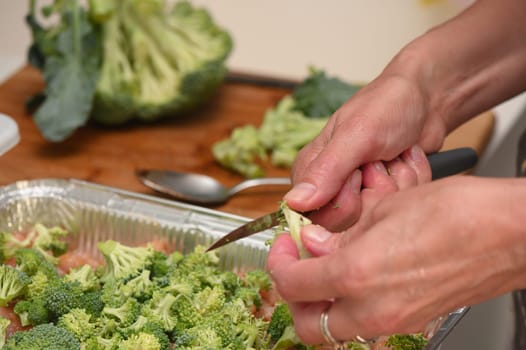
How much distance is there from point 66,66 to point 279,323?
1103 millimetres

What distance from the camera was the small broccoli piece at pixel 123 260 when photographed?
1.37 meters

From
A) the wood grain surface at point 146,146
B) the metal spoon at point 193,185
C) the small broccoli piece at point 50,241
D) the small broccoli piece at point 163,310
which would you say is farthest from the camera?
the wood grain surface at point 146,146

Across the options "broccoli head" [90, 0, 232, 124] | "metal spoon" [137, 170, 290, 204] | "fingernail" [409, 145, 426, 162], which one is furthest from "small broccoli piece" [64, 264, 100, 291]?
"broccoli head" [90, 0, 232, 124]

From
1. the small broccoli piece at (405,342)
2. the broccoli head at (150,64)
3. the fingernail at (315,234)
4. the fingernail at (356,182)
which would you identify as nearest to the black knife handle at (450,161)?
the fingernail at (356,182)

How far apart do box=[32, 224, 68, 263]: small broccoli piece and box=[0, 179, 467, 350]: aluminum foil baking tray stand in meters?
0.07

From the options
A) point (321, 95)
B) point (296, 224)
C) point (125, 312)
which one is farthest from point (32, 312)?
point (321, 95)

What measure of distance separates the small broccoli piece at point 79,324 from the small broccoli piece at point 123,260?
0.12m

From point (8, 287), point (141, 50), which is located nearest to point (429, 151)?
point (8, 287)

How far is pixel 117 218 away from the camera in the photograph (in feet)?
5.13

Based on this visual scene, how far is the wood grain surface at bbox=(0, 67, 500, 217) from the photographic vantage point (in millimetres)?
1886

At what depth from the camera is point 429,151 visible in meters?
1.46

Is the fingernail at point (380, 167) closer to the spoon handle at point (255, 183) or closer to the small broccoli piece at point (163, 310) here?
the small broccoli piece at point (163, 310)

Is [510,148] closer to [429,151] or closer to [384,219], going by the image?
[429,151]

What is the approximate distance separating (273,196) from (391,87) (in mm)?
580
